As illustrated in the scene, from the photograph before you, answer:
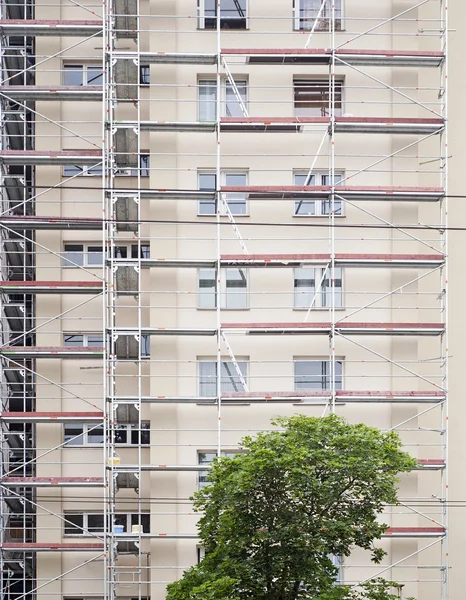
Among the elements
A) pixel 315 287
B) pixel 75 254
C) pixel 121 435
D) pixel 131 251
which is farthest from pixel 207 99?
pixel 121 435

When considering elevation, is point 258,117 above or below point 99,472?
above

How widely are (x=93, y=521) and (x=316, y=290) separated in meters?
8.38

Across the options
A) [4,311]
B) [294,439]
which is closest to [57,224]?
[4,311]

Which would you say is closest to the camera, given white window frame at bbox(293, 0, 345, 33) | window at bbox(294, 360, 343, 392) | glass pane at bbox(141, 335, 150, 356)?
window at bbox(294, 360, 343, 392)

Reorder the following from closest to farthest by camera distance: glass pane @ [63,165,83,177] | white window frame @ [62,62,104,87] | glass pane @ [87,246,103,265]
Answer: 1. glass pane @ [87,246,103,265]
2. glass pane @ [63,165,83,177]
3. white window frame @ [62,62,104,87]

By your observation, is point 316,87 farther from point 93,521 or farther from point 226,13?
point 93,521

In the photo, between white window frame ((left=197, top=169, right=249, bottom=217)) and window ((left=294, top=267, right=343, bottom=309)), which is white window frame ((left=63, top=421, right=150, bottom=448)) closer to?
window ((left=294, top=267, right=343, bottom=309))

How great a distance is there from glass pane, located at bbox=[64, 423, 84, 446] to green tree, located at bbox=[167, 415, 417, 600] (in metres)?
7.06

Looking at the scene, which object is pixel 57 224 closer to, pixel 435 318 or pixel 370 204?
pixel 370 204

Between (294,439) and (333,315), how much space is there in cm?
566

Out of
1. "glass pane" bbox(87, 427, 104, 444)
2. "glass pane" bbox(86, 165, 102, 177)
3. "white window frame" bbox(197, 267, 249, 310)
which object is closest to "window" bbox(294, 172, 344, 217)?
"white window frame" bbox(197, 267, 249, 310)

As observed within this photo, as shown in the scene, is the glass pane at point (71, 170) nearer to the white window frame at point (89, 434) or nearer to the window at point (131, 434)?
the white window frame at point (89, 434)

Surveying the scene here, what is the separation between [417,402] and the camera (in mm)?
25016

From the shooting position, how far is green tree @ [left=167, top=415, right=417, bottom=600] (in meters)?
19.1
